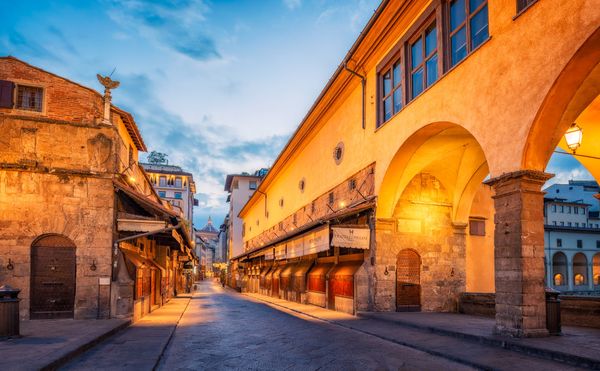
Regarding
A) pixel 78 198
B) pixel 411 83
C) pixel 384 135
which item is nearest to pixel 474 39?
pixel 411 83

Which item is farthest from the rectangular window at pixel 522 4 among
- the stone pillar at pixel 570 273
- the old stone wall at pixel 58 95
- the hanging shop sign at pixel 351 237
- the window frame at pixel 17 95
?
the stone pillar at pixel 570 273

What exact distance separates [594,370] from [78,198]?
13380mm

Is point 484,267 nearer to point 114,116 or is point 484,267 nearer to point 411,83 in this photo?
point 411,83

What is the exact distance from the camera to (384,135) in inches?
620

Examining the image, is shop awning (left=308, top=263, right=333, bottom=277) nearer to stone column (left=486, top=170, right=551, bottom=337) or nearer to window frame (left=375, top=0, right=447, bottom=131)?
window frame (left=375, top=0, right=447, bottom=131)

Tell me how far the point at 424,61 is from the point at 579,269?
158ft

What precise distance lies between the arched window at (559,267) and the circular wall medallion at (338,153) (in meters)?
38.6

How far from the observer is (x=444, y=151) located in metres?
15.4

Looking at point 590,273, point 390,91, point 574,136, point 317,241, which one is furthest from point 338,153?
point 590,273

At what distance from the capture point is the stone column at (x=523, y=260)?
346 inches

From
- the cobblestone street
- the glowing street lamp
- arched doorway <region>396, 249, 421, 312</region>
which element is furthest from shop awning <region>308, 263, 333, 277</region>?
the glowing street lamp

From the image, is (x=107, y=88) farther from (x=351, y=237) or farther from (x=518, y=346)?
(x=518, y=346)

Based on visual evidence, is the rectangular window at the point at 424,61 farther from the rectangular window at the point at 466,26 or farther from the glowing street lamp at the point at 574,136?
the glowing street lamp at the point at 574,136

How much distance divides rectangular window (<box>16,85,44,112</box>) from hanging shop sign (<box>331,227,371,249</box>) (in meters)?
10.4
